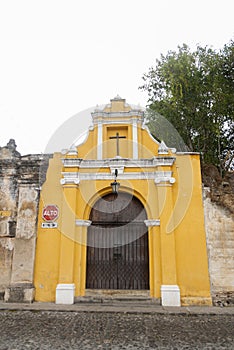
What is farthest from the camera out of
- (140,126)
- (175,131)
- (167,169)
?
(175,131)

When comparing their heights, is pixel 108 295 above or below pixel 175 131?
below

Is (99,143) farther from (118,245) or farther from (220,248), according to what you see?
(220,248)

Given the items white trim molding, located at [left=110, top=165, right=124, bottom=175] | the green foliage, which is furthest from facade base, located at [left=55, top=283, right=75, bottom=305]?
the green foliage

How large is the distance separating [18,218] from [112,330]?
15.8ft

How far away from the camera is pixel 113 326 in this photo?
552 centimetres

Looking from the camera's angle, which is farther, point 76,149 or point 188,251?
point 76,149

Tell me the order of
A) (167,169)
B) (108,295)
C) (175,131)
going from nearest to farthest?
1. (108,295)
2. (167,169)
3. (175,131)

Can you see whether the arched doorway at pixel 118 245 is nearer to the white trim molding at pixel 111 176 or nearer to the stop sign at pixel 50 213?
the white trim molding at pixel 111 176

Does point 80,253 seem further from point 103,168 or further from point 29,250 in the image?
point 103,168

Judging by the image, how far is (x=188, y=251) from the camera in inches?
314

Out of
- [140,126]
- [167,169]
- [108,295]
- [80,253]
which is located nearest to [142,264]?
[108,295]

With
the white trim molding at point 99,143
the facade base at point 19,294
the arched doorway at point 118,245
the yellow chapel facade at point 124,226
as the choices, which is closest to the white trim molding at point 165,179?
the yellow chapel facade at point 124,226

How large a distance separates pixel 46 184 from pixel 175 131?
7721 millimetres

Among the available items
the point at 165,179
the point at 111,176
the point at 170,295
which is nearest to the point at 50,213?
the point at 111,176
